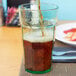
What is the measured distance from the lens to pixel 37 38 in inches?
24.4

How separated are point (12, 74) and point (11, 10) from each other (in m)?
0.60

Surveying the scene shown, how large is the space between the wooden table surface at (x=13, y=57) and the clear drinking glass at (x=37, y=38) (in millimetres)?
29

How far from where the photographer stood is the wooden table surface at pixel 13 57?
2.16ft

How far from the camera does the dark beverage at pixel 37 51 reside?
624 mm

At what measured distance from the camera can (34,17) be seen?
2.06 feet

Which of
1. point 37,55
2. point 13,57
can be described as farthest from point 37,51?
point 13,57

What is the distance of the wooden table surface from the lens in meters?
0.66

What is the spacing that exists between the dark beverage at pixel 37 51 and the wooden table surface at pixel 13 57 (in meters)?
0.03

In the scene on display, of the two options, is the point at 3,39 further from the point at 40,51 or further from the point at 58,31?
the point at 40,51

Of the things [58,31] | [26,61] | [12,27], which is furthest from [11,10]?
[26,61]

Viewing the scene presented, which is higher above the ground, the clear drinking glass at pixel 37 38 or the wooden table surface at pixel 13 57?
the clear drinking glass at pixel 37 38

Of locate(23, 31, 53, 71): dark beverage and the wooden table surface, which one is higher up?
locate(23, 31, 53, 71): dark beverage

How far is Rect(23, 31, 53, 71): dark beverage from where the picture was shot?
0.62 metres

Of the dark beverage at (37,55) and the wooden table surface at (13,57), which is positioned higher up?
the dark beverage at (37,55)
